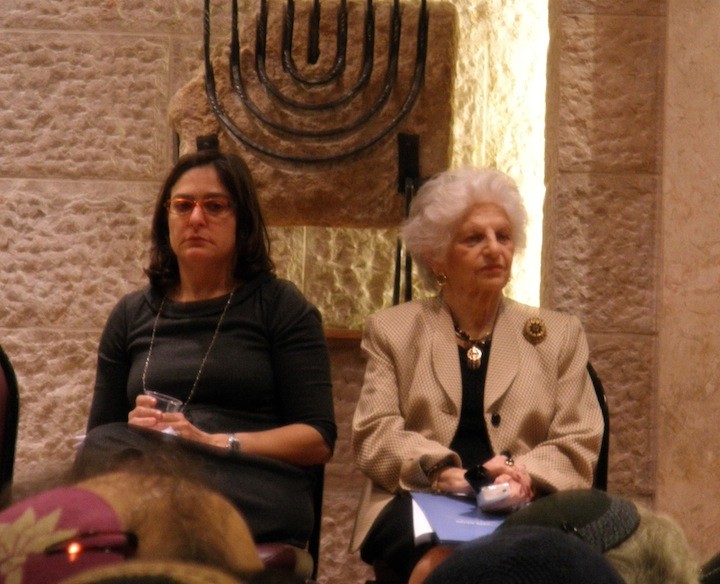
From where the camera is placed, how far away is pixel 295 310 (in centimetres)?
218

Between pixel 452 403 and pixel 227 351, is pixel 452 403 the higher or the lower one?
the lower one

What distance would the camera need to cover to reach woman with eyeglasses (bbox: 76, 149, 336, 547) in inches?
75.4

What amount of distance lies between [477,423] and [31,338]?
1.37 meters

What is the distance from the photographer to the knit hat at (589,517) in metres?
0.72

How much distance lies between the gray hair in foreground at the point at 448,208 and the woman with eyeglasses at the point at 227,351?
0.36 metres

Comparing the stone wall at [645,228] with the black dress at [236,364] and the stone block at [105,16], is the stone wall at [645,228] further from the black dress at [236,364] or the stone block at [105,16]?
the stone block at [105,16]

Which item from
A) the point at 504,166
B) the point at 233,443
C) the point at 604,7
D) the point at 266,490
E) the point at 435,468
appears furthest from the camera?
the point at 504,166

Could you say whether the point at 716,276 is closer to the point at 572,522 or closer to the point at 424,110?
the point at 424,110

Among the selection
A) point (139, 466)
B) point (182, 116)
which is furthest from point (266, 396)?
point (139, 466)

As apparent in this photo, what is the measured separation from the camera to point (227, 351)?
213 cm

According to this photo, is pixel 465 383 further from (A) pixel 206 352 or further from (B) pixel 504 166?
(B) pixel 504 166

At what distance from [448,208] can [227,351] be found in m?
0.61

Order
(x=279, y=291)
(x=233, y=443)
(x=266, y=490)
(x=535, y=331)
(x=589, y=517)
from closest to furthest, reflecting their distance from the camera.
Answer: (x=589, y=517), (x=266, y=490), (x=233, y=443), (x=279, y=291), (x=535, y=331)

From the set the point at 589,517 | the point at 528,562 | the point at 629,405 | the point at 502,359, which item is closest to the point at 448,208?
the point at 502,359
